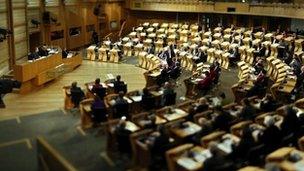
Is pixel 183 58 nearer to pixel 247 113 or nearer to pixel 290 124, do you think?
pixel 247 113

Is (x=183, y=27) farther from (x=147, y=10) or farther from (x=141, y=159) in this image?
(x=141, y=159)

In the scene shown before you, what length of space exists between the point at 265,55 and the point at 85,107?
38.6 ft

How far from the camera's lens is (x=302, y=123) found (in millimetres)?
10273

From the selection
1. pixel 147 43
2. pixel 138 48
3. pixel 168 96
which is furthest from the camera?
pixel 147 43

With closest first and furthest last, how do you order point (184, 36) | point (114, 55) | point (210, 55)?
1. point (210, 55)
2. point (114, 55)
3. point (184, 36)

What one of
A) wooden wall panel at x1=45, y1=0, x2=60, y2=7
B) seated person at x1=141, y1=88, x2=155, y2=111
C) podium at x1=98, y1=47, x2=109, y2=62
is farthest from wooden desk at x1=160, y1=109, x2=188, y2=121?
wooden wall panel at x1=45, y1=0, x2=60, y2=7

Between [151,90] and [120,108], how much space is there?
2310 mm

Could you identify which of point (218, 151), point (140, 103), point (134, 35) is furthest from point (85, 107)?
point (134, 35)

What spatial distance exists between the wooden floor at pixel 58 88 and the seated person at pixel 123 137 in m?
5.19

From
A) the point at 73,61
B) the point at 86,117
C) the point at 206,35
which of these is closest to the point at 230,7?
the point at 206,35

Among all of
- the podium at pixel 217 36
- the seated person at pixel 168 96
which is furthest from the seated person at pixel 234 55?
the seated person at pixel 168 96

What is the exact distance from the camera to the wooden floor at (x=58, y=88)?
14543 mm

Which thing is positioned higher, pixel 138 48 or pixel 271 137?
pixel 138 48

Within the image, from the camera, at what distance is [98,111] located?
11.8m
